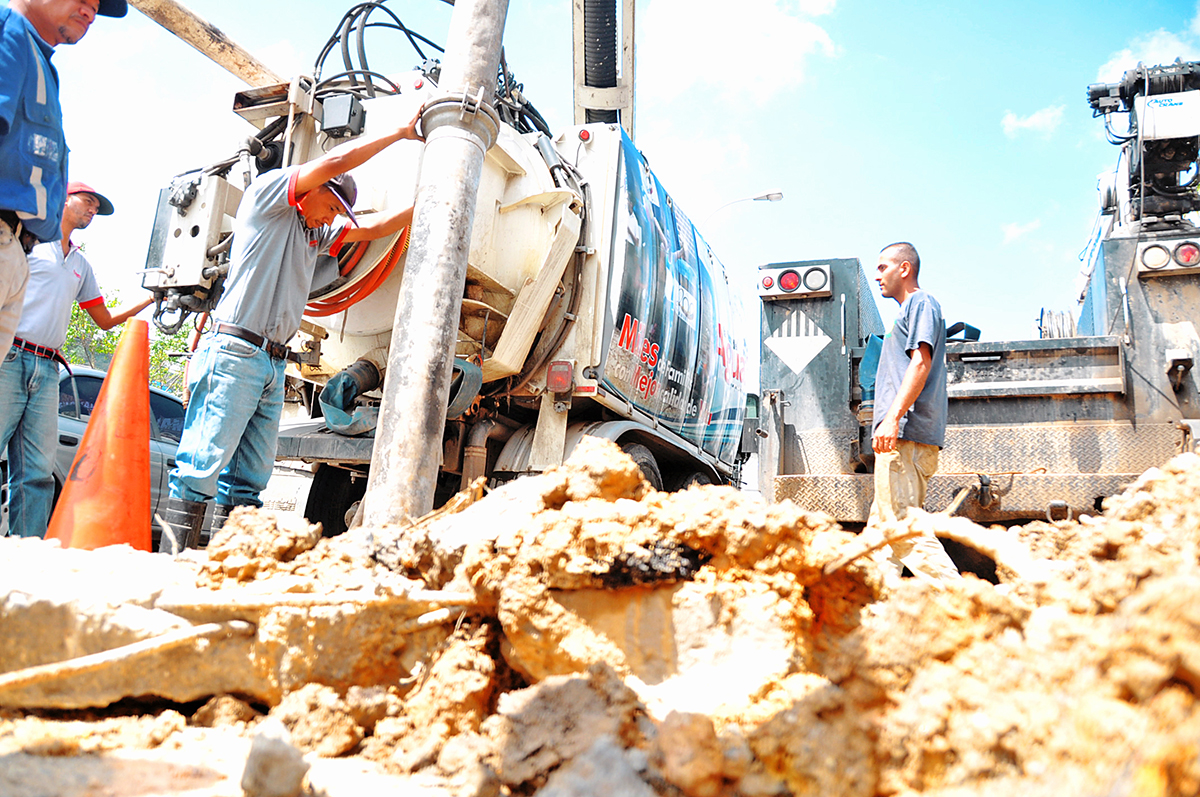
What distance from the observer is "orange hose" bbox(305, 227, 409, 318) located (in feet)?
12.7

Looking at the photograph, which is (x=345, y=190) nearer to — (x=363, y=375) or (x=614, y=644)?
(x=363, y=375)

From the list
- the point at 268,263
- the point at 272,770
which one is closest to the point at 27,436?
the point at 268,263

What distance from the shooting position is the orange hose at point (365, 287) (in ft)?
12.7

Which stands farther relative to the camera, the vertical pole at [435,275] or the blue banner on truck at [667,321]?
the blue banner on truck at [667,321]

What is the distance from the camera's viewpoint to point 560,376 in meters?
4.18

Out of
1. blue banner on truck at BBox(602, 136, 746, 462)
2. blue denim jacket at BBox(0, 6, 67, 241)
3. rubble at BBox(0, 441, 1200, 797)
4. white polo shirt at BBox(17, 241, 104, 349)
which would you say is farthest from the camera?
blue banner on truck at BBox(602, 136, 746, 462)

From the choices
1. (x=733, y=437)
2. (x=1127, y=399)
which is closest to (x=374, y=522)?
(x=1127, y=399)

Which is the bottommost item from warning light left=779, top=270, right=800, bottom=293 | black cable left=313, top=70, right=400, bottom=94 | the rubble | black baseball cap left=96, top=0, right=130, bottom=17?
the rubble

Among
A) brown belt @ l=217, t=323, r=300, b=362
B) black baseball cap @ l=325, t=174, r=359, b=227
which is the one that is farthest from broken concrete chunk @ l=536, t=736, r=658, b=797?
black baseball cap @ l=325, t=174, r=359, b=227

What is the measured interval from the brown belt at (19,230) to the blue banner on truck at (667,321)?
2.59 meters

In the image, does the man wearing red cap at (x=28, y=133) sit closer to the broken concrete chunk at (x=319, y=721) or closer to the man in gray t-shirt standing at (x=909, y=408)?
the broken concrete chunk at (x=319, y=721)

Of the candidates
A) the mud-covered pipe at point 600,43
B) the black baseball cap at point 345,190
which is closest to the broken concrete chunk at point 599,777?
the black baseball cap at point 345,190

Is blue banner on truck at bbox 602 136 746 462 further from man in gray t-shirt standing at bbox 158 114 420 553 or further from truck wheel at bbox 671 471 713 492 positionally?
man in gray t-shirt standing at bbox 158 114 420 553

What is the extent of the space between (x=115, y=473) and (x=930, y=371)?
3332 millimetres
